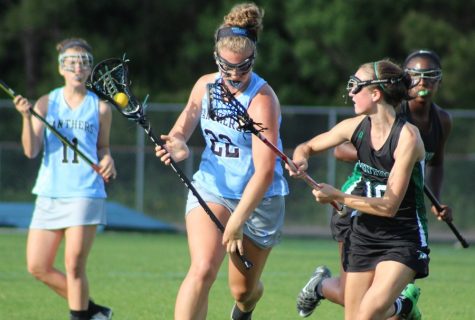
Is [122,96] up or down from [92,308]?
up

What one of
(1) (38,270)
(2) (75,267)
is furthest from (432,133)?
(1) (38,270)

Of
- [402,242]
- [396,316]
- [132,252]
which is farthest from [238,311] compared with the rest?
[132,252]

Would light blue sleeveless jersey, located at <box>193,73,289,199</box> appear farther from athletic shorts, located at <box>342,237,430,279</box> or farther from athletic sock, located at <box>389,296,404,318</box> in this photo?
athletic sock, located at <box>389,296,404,318</box>

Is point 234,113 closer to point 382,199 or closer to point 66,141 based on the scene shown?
point 382,199

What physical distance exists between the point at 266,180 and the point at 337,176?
1355 cm

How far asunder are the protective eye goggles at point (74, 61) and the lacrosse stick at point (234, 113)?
158 cm

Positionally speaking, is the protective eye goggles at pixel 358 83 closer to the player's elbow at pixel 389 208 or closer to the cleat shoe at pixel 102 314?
the player's elbow at pixel 389 208

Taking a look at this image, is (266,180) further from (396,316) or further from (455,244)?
(455,244)

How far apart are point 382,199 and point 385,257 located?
0.34 m

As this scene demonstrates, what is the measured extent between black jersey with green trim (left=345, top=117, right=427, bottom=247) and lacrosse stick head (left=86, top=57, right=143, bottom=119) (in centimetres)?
135

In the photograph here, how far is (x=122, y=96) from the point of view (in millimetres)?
6461

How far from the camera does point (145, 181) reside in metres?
20.3

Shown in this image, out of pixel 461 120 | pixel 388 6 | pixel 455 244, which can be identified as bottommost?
pixel 455 244

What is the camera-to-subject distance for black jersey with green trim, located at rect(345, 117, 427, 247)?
602cm
